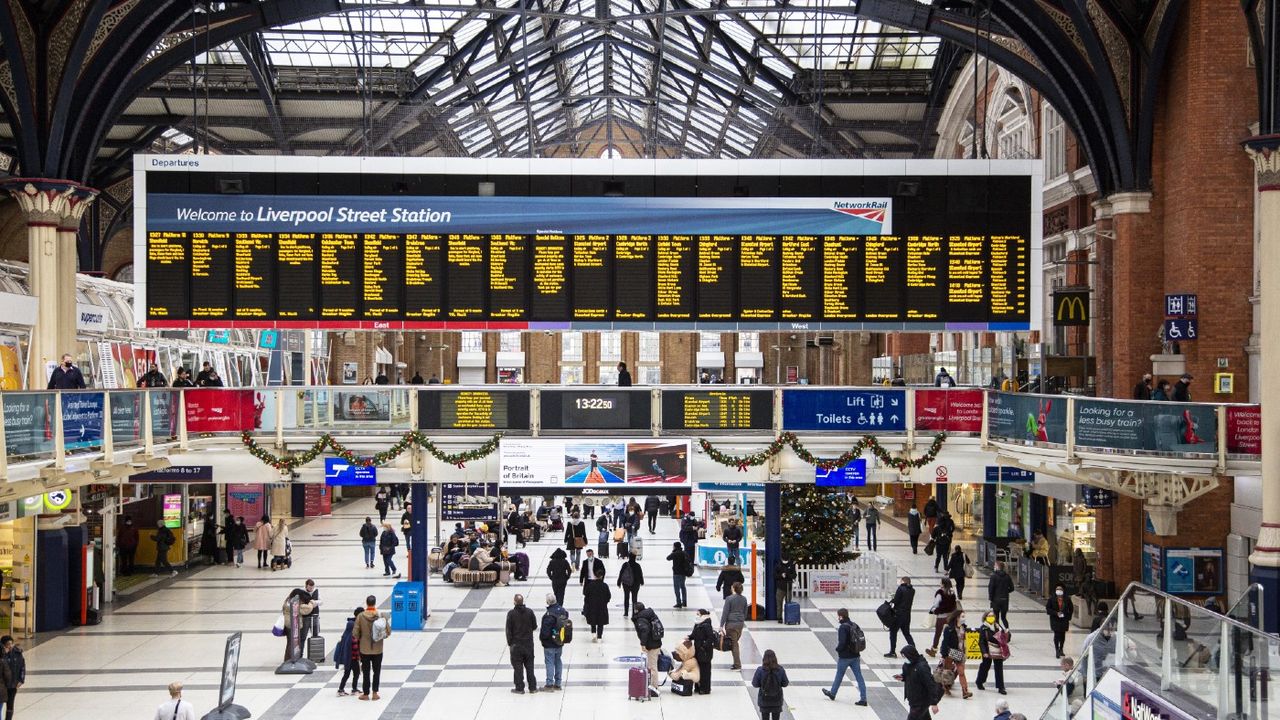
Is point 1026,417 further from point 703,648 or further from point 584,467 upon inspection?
point 584,467

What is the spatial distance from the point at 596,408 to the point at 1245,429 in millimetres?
10218

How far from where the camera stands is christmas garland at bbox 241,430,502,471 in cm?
2120

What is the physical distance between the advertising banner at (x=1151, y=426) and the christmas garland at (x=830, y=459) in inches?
117

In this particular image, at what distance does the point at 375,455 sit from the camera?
21.5 metres

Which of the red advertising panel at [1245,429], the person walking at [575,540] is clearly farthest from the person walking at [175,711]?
the person walking at [575,540]

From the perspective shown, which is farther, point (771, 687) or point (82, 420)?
point (82, 420)

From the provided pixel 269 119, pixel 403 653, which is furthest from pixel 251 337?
pixel 403 653

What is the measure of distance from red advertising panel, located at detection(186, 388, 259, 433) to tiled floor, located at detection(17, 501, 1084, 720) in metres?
3.80

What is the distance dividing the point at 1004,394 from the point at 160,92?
2368 cm

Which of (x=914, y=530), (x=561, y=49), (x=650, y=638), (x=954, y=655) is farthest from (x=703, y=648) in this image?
(x=561, y=49)

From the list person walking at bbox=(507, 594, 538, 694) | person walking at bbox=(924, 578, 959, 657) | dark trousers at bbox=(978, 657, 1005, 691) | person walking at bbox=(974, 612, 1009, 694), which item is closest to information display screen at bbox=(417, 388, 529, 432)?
person walking at bbox=(507, 594, 538, 694)

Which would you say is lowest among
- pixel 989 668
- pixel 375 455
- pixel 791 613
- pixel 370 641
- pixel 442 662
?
pixel 442 662

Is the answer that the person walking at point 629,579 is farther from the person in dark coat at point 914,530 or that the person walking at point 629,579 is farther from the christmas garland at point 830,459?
the person in dark coat at point 914,530

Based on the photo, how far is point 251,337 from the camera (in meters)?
43.3
